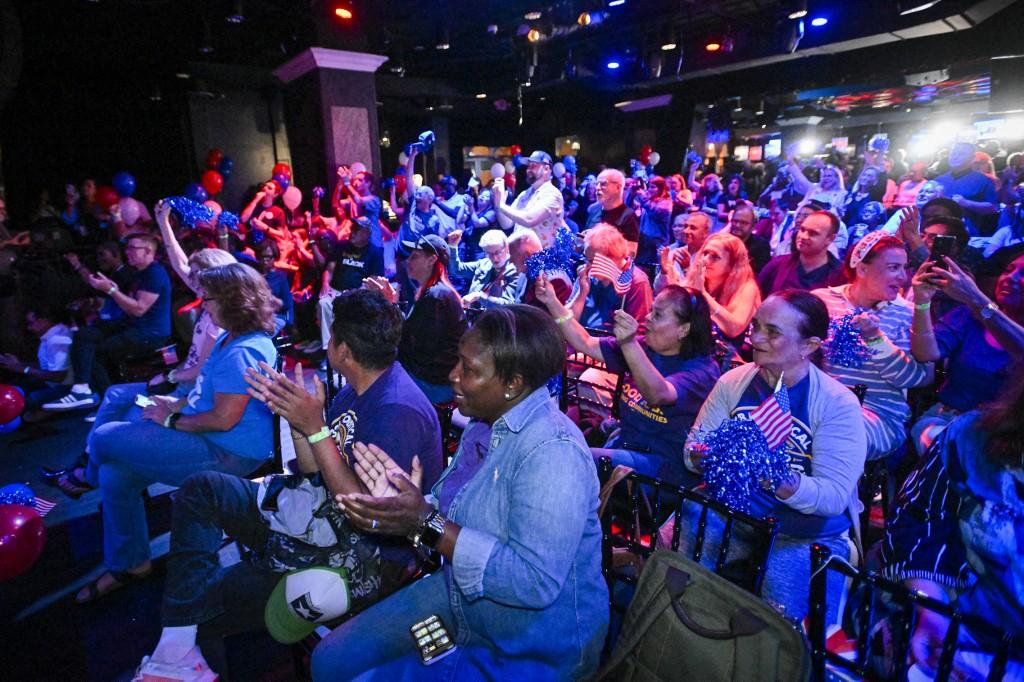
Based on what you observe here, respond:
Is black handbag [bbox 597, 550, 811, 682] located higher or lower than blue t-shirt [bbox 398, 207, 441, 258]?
lower

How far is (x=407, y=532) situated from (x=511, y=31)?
12.8 meters

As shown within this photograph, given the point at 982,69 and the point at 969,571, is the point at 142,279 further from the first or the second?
the point at 982,69

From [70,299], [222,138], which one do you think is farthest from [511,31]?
[70,299]

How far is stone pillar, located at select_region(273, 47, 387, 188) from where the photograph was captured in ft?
26.8

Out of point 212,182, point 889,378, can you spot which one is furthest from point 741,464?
point 212,182

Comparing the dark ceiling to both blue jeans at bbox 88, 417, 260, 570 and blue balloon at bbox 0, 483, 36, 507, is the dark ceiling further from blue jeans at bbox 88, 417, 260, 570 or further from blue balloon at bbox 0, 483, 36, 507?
blue jeans at bbox 88, 417, 260, 570

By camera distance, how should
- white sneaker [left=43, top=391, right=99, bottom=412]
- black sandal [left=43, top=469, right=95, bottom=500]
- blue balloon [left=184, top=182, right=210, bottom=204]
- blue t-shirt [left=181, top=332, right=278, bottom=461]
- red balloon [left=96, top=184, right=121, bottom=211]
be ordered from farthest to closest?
blue balloon [left=184, top=182, right=210, bottom=204] < red balloon [left=96, top=184, right=121, bottom=211] < white sneaker [left=43, top=391, right=99, bottom=412] < black sandal [left=43, top=469, right=95, bottom=500] < blue t-shirt [left=181, top=332, right=278, bottom=461]

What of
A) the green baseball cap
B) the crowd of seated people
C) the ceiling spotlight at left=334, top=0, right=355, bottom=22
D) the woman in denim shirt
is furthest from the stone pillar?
the woman in denim shirt

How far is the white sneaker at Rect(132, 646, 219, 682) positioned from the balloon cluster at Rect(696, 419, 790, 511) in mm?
1761

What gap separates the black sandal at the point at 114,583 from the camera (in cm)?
249

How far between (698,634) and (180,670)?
1.70 meters

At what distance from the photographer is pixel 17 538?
228cm

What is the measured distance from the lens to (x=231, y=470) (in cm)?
248

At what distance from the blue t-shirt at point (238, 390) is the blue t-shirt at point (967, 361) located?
319 cm
